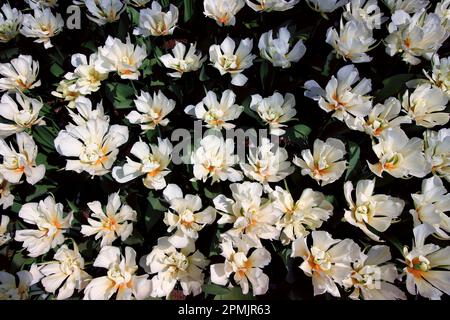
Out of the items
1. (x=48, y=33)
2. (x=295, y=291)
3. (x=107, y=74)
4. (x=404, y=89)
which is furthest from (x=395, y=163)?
(x=48, y=33)

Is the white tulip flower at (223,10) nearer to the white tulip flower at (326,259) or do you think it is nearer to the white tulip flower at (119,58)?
the white tulip flower at (119,58)

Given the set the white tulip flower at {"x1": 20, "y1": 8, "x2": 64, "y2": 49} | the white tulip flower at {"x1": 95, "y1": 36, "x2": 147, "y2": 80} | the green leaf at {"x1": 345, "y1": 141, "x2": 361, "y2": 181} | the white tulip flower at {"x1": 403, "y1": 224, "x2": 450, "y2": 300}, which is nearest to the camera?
the white tulip flower at {"x1": 403, "y1": 224, "x2": 450, "y2": 300}

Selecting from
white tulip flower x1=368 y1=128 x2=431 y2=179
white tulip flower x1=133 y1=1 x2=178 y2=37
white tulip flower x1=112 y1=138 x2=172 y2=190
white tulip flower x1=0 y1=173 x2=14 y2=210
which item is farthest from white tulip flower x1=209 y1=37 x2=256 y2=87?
white tulip flower x1=0 y1=173 x2=14 y2=210

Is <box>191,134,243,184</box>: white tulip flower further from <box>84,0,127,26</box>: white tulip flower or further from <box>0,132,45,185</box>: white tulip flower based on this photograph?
<box>84,0,127,26</box>: white tulip flower

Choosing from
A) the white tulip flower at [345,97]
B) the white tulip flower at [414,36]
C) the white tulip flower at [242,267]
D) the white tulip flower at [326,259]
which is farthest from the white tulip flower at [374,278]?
the white tulip flower at [414,36]

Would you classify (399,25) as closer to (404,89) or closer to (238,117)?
(404,89)

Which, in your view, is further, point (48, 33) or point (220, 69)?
point (48, 33)

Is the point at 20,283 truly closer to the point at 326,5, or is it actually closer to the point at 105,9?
the point at 105,9
